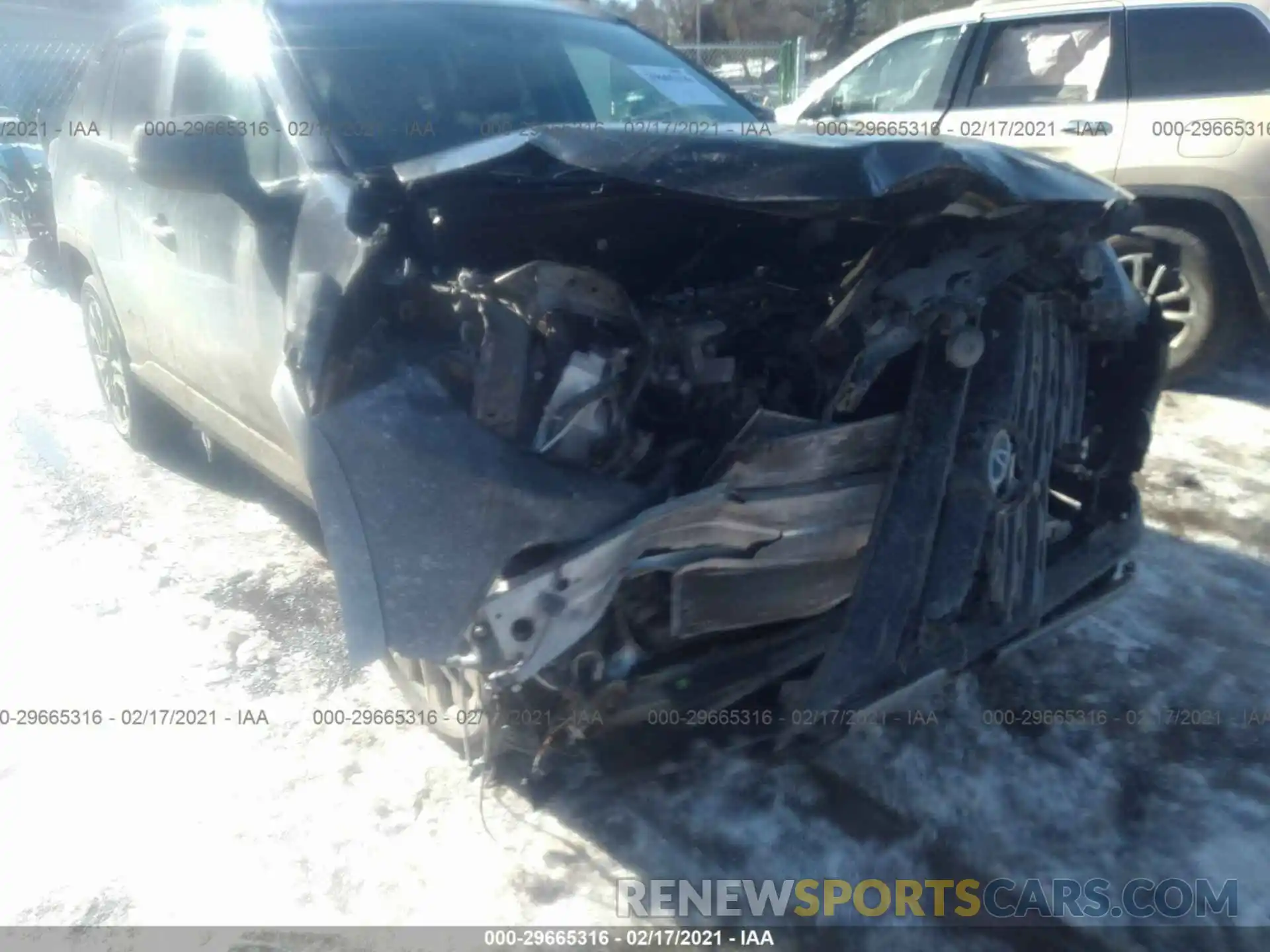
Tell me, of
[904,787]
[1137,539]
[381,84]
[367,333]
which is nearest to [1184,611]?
[1137,539]

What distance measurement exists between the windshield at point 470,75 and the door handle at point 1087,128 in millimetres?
2433

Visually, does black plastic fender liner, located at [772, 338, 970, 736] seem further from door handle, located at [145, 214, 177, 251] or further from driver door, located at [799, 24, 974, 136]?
driver door, located at [799, 24, 974, 136]

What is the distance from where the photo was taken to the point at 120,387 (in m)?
4.71

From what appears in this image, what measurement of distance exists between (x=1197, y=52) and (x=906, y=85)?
63.6 inches

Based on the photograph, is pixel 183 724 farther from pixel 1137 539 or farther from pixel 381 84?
pixel 1137 539

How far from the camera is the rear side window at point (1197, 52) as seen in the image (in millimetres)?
4812

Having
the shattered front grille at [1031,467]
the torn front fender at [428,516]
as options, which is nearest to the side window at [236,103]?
the torn front fender at [428,516]

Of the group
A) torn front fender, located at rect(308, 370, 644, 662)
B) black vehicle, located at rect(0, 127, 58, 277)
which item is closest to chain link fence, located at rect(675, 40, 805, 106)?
black vehicle, located at rect(0, 127, 58, 277)

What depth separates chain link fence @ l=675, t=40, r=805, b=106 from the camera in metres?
14.2

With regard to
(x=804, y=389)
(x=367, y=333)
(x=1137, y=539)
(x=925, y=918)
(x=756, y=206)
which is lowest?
(x=925, y=918)

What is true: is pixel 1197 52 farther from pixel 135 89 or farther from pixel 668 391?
pixel 135 89

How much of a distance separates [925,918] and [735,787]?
1.82 feet

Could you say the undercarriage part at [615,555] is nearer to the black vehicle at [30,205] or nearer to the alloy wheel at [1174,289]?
the alloy wheel at [1174,289]

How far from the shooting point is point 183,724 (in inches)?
109
